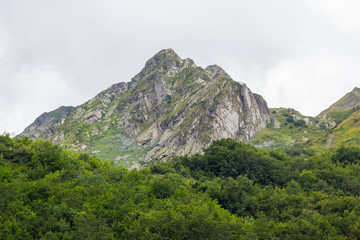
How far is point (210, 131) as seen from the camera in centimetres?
16000

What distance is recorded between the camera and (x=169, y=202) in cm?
5075

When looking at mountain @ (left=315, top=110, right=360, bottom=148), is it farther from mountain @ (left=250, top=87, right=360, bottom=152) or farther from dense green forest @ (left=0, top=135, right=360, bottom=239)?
dense green forest @ (left=0, top=135, right=360, bottom=239)

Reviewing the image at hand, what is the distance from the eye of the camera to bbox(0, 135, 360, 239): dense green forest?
3831 cm

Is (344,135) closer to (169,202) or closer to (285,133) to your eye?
(285,133)

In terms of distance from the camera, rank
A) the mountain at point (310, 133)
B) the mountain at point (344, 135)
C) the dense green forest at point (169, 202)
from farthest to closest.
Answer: the mountain at point (310, 133), the mountain at point (344, 135), the dense green forest at point (169, 202)

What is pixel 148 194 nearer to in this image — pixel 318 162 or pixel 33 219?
pixel 33 219

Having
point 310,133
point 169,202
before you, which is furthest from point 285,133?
point 169,202

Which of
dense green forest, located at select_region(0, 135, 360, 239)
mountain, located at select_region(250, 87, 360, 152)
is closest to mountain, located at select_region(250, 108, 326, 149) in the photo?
mountain, located at select_region(250, 87, 360, 152)

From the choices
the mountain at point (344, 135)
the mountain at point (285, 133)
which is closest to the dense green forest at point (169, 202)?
the mountain at point (344, 135)

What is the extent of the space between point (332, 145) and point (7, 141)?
139577mm

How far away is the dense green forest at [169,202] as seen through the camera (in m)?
38.3

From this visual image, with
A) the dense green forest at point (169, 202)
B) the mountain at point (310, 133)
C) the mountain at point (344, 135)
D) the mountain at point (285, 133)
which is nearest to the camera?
the dense green forest at point (169, 202)

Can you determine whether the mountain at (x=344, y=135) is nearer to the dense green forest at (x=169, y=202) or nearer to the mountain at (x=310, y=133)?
the mountain at (x=310, y=133)

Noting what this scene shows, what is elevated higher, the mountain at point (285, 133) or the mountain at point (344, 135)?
the mountain at point (285, 133)
